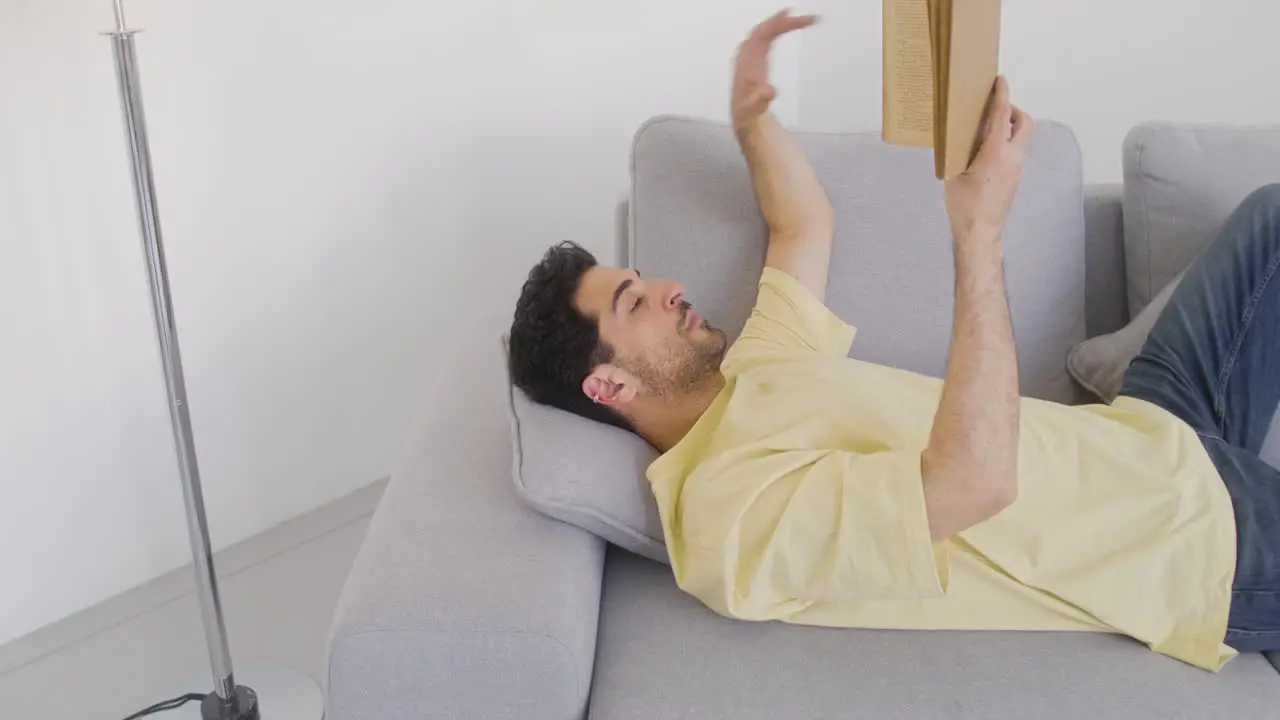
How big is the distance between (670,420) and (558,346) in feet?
0.60

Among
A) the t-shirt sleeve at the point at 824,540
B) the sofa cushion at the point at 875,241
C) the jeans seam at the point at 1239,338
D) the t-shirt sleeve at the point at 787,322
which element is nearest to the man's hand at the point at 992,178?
the t-shirt sleeve at the point at 824,540

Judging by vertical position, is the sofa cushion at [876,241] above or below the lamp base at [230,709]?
above

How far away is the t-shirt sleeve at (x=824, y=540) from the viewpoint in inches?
49.3

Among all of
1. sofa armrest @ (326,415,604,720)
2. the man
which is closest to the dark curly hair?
the man

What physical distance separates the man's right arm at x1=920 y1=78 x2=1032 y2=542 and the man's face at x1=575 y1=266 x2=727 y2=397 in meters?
0.42

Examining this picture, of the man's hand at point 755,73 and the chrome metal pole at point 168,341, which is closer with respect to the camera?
the chrome metal pole at point 168,341

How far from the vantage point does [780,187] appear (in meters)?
1.73

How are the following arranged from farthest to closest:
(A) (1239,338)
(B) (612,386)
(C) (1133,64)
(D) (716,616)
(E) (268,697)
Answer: (C) (1133,64) → (E) (268,697) → (A) (1239,338) → (B) (612,386) → (D) (716,616)

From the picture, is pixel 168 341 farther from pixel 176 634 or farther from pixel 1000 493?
pixel 1000 493

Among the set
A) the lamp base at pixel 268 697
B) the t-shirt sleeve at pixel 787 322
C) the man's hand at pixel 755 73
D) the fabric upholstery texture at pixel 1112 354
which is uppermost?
the man's hand at pixel 755 73

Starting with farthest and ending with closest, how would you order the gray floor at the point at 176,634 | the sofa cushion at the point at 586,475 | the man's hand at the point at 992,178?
the gray floor at the point at 176,634, the sofa cushion at the point at 586,475, the man's hand at the point at 992,178

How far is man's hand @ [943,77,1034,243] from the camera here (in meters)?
1.18

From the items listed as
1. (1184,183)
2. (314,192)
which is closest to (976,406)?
(1184,183)

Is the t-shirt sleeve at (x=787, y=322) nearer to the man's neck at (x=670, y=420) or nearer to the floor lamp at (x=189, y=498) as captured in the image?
the man's neck at (x=670, y=420)
